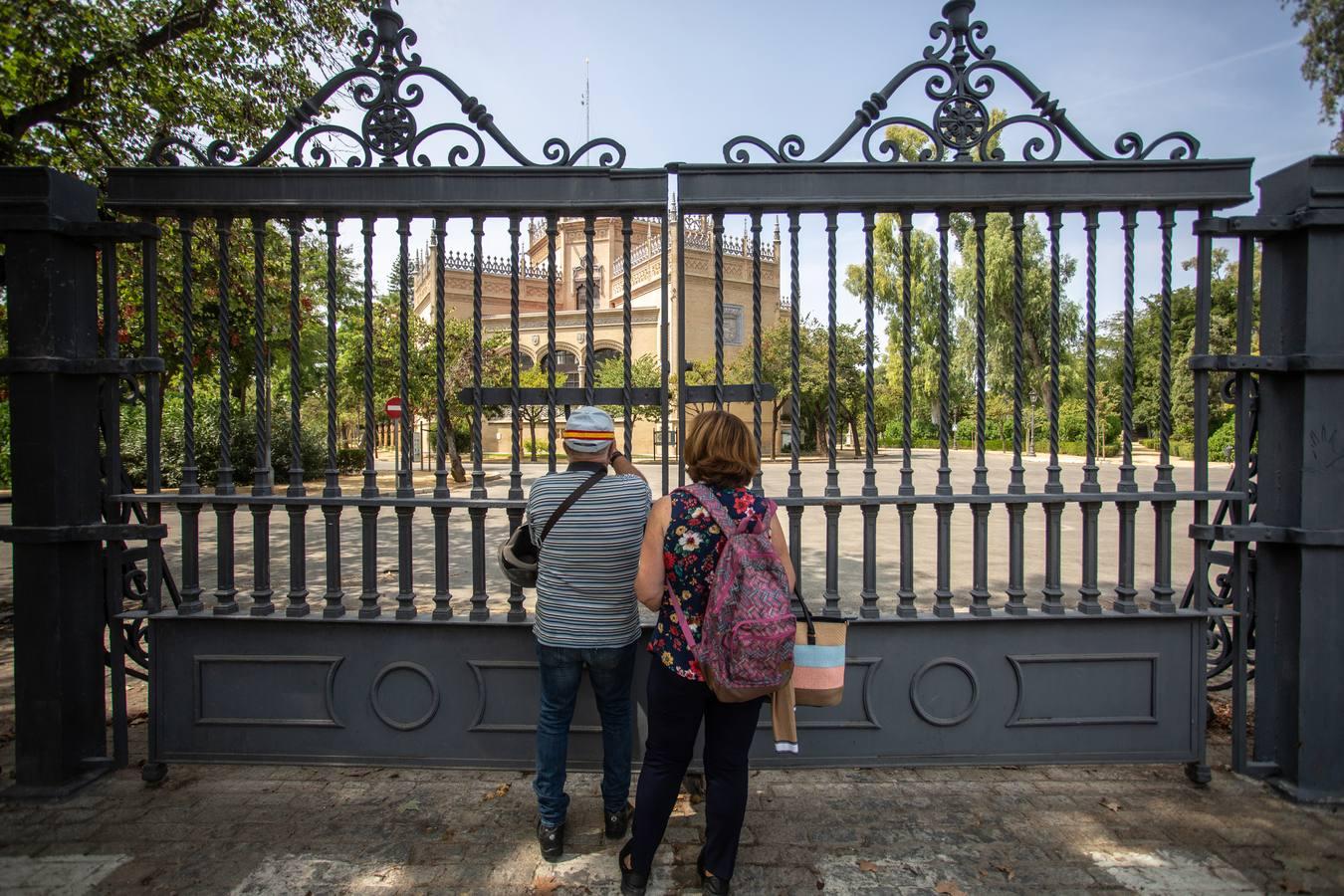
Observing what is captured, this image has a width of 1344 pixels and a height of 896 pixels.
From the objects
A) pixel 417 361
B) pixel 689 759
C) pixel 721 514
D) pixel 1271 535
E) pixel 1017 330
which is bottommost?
pixel 689 759

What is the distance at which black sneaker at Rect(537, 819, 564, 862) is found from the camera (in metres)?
3.29

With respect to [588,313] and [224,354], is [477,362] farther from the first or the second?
[224,354]

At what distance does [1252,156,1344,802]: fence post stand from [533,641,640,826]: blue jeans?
336cm

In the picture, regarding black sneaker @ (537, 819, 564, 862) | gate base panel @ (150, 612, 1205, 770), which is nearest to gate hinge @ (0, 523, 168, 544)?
gate base panel @ (150, 612, 1205, 770)

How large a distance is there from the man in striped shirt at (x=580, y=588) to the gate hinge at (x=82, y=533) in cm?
211

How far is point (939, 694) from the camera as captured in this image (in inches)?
161

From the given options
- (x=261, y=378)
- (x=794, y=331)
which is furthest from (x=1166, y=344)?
(x=261, y=378)

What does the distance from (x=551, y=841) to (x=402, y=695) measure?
1.31 metres

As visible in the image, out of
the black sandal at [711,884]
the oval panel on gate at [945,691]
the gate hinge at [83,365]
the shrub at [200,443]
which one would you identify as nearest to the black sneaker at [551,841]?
the black sandal at [711,884]

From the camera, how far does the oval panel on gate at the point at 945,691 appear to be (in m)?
4.06

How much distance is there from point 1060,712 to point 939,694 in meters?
0.67

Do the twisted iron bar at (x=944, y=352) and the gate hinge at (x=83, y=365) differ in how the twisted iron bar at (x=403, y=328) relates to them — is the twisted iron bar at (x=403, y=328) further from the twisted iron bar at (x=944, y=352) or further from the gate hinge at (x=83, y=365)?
the twisted iron bar at (x=944, y=352)

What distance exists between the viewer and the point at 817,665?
3.07 metres

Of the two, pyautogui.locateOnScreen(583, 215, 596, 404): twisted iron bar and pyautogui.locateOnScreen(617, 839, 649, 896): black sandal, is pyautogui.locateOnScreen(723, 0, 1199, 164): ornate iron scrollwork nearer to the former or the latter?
pyautogui.locateOnScreen(583, 215, 596, 404): twisted iron bar
